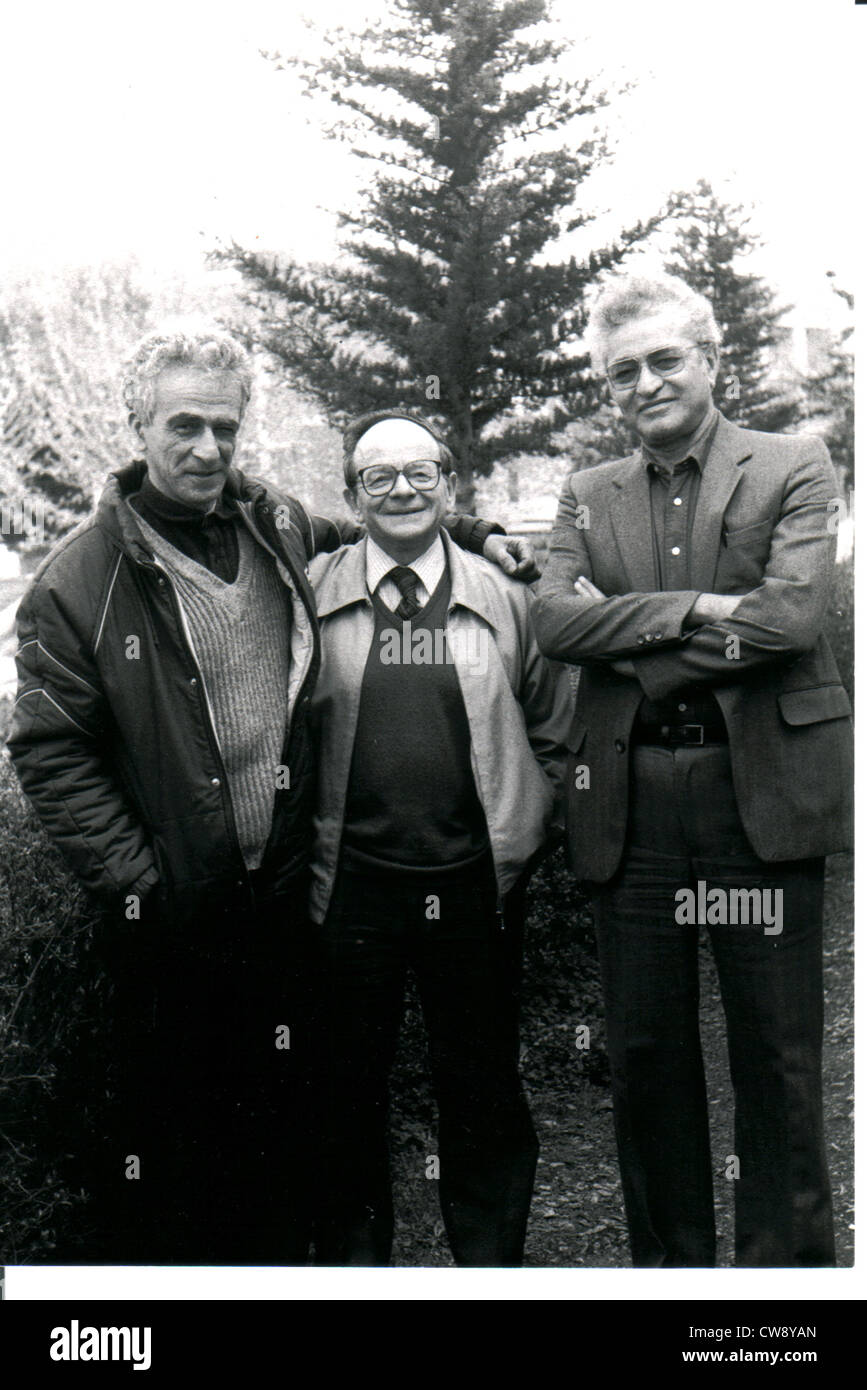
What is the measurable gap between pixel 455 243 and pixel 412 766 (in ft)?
16.3

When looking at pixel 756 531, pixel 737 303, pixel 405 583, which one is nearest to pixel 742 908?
pixel 756 531

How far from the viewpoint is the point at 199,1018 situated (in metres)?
3.17

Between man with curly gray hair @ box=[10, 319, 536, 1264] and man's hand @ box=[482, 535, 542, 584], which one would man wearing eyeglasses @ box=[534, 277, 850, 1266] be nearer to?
man's hand @ box=[482, 535, 542, 584]

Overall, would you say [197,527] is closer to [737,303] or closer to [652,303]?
[652,303]

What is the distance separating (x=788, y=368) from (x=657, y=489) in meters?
5.62

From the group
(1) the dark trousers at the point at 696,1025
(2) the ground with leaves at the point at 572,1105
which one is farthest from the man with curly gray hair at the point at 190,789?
(2) the ground with leaves at the point at 572,1105

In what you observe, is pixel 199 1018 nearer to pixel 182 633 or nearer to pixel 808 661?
pixel 182 633

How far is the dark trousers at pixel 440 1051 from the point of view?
3.16 meters

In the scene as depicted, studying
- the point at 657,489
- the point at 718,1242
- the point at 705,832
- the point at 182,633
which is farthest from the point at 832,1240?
the point at 182,633

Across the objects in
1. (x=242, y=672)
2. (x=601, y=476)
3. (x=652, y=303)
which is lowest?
(x=242, y=672)

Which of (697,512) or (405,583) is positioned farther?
(405,583)

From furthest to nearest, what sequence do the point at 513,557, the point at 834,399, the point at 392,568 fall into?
the point at 834,399, the point at 513,557, the point at 392,568

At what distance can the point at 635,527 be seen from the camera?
10.5ft
